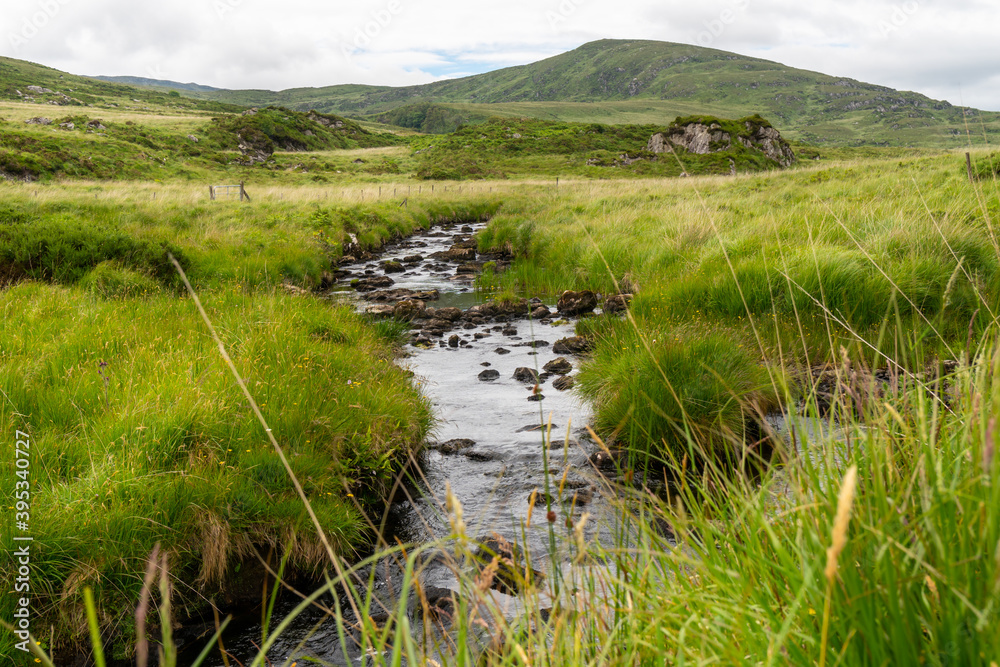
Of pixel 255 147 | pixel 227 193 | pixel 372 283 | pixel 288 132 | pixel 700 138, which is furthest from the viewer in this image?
pixel 288 132

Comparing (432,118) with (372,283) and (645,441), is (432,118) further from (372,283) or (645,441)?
(645,441)

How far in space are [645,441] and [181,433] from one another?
4083 mm

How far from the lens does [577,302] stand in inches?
464

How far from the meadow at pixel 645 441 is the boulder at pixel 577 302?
564 millimetres

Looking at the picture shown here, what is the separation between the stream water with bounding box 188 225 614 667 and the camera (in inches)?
148

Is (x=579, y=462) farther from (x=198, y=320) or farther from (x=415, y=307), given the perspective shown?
(x=415, y=307)

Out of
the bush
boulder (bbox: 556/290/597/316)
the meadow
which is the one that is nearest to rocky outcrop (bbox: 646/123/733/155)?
the meadow

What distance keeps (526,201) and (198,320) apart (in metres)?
22.6

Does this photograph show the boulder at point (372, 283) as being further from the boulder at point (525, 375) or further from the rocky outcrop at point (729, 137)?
the rocky outcrop at point (729, 137)

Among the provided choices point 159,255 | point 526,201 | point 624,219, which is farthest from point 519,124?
point 159,255

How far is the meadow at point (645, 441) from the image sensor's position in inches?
53.4

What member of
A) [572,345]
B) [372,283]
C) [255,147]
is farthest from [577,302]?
[255,147]

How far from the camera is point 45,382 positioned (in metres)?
4.93

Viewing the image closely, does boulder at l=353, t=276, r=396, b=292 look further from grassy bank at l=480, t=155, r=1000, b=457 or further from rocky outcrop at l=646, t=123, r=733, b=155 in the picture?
rocky outcrop at l=646, t=123, r=733, b=155
